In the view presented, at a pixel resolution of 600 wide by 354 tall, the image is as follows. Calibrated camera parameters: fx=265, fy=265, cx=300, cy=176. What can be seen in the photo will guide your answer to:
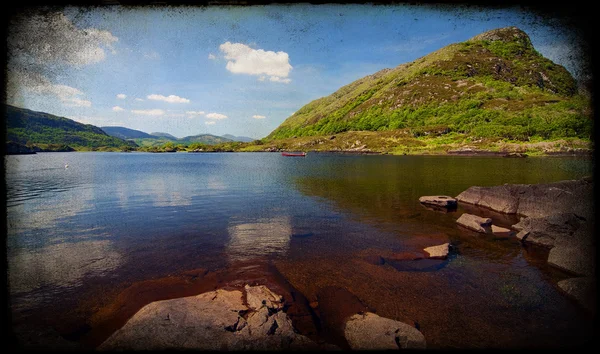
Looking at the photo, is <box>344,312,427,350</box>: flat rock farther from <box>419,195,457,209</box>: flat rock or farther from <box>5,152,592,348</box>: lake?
<box>419,195,457,209</box>: flat rock

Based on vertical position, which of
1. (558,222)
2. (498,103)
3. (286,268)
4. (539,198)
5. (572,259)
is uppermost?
(498,103)

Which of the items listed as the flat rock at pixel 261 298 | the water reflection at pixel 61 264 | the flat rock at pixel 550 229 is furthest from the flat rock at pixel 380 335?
the flat rock at pixel 550 229

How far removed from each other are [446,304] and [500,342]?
1974 millimetres

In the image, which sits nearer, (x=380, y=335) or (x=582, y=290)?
(x=380, y=335)

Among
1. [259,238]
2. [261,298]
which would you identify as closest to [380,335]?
[261,298]

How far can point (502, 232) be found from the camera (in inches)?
683

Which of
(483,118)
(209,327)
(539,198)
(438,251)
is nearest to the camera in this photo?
(209,327)

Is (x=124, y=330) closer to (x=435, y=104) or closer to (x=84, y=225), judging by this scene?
(x=84, y=225)

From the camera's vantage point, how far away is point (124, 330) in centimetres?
721

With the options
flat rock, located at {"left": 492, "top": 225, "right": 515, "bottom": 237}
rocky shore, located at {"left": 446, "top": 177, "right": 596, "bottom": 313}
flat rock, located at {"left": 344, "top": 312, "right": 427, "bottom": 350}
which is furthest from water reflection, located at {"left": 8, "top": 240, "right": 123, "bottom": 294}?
flat rock, located at {"left": 492, "top": 225, "right": 515, "bottom": 237}

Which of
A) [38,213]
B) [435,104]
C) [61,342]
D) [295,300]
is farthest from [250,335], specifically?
[435,104]

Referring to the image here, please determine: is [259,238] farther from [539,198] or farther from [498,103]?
[498,103]

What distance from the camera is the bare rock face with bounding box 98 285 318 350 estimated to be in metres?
6.69

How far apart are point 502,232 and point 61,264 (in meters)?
25.3
